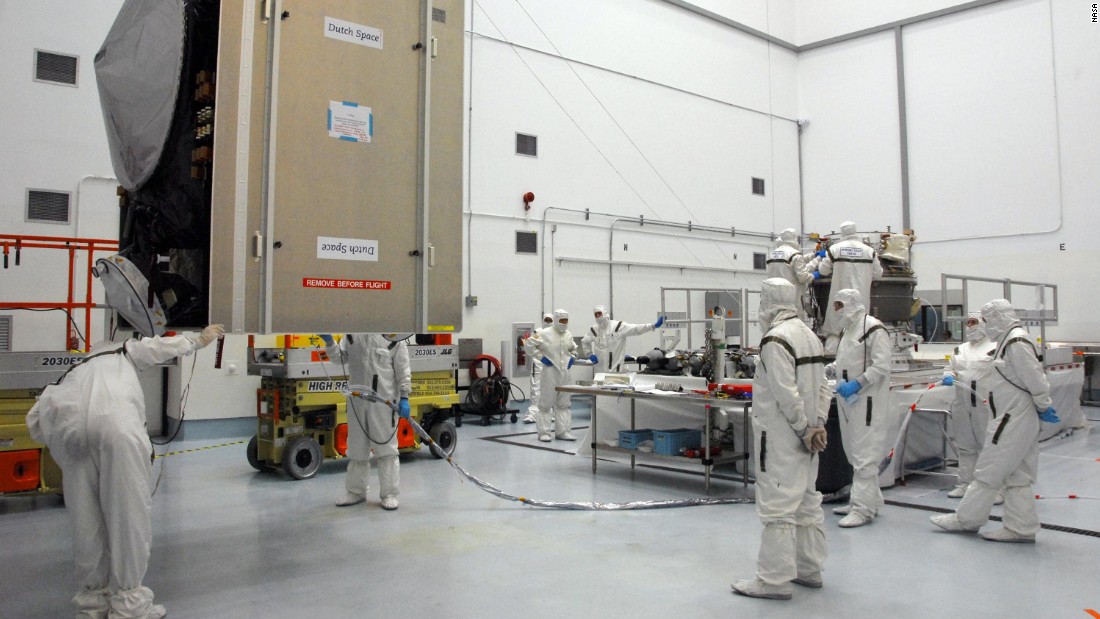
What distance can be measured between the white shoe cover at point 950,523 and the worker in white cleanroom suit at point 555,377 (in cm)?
518

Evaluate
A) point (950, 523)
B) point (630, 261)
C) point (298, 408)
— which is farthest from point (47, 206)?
point (950, 523)

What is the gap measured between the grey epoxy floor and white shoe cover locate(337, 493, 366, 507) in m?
0.09

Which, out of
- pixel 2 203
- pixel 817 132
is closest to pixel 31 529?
pixel 2 203

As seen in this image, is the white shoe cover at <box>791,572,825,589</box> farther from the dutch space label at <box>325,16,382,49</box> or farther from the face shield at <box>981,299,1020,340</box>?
the dutch space label at <box>325,16,382,49</box>

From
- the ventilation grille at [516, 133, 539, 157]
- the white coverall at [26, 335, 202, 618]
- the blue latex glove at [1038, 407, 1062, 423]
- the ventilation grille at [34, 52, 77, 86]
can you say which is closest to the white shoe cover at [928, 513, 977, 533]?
the blue latex glove at [1038, 407, 1062, 423]

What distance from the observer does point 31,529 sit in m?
5.53

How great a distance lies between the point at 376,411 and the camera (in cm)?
613

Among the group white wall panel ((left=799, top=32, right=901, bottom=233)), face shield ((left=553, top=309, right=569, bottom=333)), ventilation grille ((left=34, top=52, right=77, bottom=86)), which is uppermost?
white wall panel ((left=799, top=32, right=901, bottom=233))

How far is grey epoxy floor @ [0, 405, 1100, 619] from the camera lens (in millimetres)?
3936

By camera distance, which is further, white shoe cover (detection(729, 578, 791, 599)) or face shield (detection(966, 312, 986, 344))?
face shield (detection(966, 312, 986, 344))

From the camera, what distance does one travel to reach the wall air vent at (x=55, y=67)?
344 inches

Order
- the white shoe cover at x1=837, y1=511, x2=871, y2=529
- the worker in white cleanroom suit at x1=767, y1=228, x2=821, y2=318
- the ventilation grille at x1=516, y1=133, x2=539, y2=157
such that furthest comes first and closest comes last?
the ventilation grille at x1=516, y1=133, x2=539, y2=157 → the worker in white cleanroom suit at x1=767, y1=228, x2=821, y2=318 → the white shoe cover at x1=837, y1=511, x2=871, y2=529

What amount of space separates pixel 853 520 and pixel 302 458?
501 cm

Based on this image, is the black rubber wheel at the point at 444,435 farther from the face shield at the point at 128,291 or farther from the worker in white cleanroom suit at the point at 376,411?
the face shield at the point at 128,291
